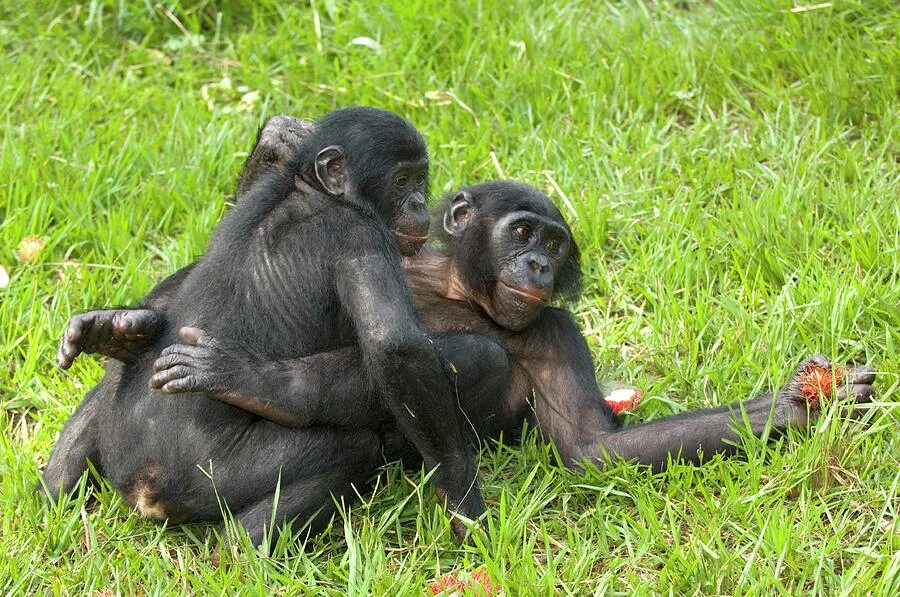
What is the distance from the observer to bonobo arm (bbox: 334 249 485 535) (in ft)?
14.1

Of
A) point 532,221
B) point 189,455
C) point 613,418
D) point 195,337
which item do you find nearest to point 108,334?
point 195,337

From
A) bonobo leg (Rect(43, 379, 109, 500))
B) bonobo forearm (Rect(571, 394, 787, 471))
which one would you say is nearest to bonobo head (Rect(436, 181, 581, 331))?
bonobo forearm (Rect(571, 394, 787, 471))

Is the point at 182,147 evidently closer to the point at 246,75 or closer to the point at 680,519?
the point at 246,75

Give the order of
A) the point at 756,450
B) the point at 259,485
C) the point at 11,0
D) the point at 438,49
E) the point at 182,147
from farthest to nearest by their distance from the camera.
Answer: the point at 11,0
the point at 438,49
the point at 182,147
the point at 756,450
the point at 259,485

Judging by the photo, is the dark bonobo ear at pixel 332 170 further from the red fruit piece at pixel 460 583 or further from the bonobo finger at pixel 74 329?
the red fruit piece at pixel 460 583

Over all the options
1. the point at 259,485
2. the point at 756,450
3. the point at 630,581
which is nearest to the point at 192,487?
the point at 259,485

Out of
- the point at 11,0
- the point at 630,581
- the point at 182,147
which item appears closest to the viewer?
the point at 630,581

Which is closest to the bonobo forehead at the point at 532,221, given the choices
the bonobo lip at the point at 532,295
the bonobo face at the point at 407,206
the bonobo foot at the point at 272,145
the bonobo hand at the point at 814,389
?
the bonobo lip at the point at 532,295

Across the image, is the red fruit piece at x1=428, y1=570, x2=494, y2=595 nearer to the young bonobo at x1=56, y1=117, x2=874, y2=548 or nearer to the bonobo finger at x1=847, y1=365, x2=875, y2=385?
the young bonobo at x1=56, y1=117, x2=874, y2=548

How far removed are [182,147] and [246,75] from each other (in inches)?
32.9

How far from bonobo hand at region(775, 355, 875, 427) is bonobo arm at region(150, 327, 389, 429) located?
1.56m

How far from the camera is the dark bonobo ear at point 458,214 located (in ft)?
17.7

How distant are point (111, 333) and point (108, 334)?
2 centimetres

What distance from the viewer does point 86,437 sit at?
15.8ft
